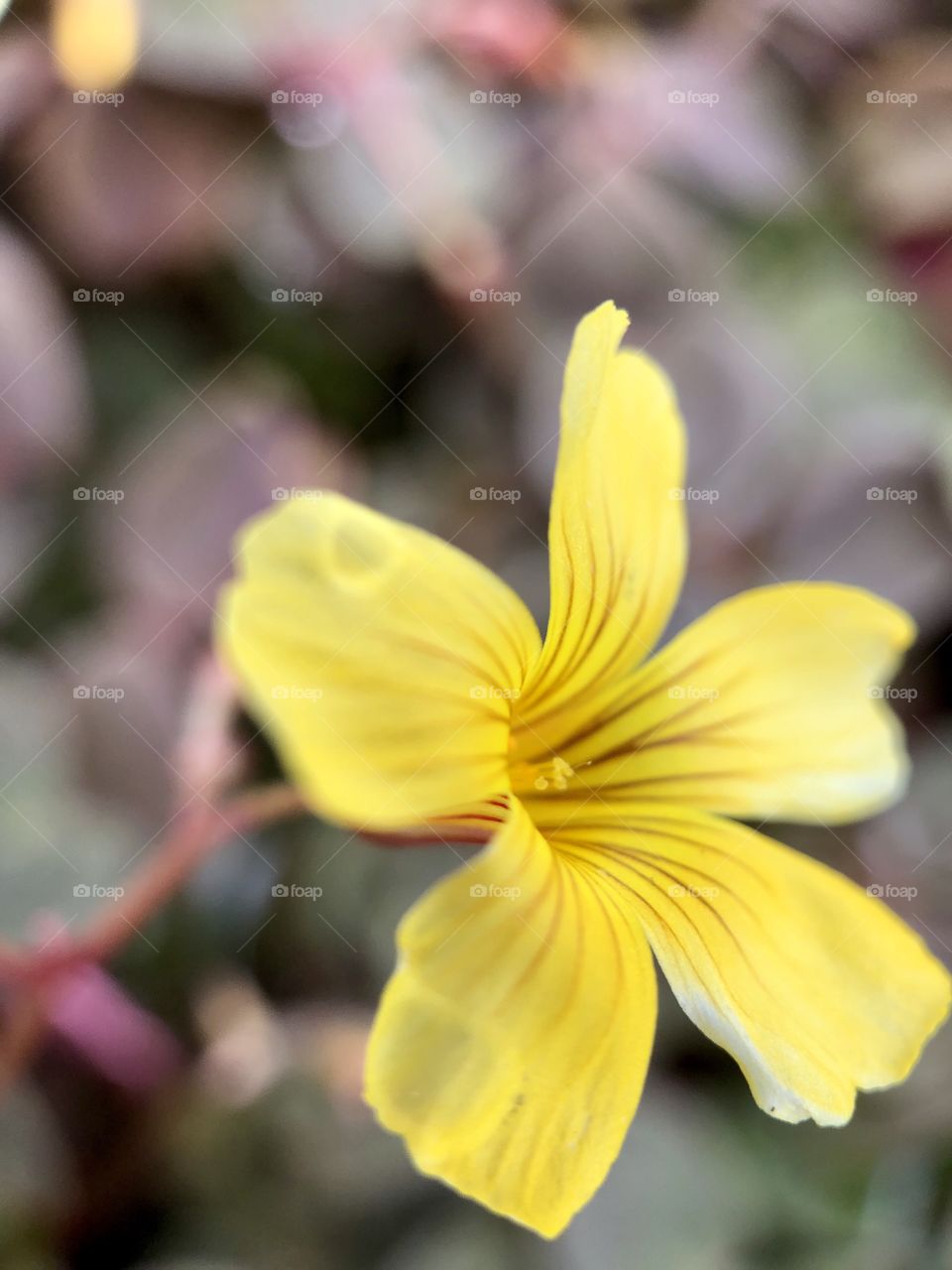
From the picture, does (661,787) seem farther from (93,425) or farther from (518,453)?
(93,425)

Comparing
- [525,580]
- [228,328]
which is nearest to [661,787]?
[525,580]

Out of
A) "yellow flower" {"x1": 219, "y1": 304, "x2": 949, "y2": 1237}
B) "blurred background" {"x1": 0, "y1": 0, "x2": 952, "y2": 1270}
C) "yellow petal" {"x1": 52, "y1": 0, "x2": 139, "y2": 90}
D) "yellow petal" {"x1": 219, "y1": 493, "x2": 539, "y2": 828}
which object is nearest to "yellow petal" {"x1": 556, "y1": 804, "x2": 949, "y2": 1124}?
"yellow flower" {"x1": 219, "y1": 304, "x2": 949, "y2": 1237}

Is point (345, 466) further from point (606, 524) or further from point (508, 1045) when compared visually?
point (508, 1045)

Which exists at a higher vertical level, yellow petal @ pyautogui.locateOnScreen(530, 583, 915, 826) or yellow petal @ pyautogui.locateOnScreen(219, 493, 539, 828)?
yellow petal @ pyautogui.locateOnScreen(219, 493, 539, 828)

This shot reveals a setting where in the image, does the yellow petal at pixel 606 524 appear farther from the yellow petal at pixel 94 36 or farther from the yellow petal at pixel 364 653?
the yellow petal at pixel 94 36

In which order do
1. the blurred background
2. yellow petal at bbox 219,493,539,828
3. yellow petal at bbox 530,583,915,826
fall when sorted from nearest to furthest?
yellow petal at bbox 219,493,539,828, yellow petal at bbox 530,583,915,826, the blurred background

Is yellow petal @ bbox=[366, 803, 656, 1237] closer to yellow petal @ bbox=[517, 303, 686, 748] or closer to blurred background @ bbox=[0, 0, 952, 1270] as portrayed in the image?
yellow petal @ bbox=[517, 303, 686, 748]

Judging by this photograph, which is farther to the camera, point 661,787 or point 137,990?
point 137,990

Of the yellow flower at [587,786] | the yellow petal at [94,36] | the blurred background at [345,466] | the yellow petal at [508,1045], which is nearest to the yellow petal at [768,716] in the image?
the yellow flower at [587,786]
